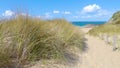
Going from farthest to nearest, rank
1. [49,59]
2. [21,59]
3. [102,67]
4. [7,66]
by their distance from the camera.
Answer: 1. [102,67]
2. [49,59]
3. [21,59]
4. [7,66]

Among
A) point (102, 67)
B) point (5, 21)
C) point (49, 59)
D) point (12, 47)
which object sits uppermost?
point (5, 21)

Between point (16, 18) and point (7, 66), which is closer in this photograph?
point (7, 66)

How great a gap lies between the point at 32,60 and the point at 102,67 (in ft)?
7.53

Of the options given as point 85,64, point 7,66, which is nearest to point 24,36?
point 7,66

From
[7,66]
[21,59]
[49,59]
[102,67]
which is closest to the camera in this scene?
[7,66]

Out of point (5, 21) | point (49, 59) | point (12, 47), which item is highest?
point (5, 21)

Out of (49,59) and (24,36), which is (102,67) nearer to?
(49,59)

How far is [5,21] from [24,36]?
592 mm

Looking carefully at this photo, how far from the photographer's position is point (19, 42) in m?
5.25

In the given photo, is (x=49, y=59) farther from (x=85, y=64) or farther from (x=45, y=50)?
(x=85, y=64)

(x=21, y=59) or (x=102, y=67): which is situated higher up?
(x=21, y=59)

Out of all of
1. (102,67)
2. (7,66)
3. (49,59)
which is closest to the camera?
(7,66)

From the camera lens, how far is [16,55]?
17.0 feet

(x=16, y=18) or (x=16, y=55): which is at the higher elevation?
(x=16, y=18)
